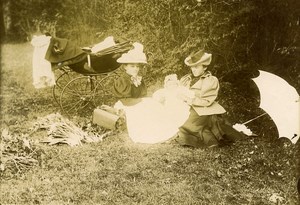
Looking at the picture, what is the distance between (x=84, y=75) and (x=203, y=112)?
127cm

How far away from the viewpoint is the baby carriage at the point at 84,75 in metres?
4.45

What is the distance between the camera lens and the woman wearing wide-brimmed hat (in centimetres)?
443

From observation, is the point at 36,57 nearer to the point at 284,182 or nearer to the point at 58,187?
the point at 58,187

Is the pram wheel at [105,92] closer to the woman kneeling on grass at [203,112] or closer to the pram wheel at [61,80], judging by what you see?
the pram wheel at [61,80]

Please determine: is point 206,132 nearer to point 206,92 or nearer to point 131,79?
point 206,92

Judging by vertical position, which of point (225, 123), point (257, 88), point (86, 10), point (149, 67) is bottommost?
point (225, 123)

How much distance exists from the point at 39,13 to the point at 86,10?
1.62 ft

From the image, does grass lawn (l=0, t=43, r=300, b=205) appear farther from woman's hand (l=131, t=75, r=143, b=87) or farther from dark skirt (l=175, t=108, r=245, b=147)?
woman's hand (l=131, t=75, r=143, b=87)

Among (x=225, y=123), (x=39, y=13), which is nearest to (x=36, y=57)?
(x=39, y=13)

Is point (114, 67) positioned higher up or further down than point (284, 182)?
higher up

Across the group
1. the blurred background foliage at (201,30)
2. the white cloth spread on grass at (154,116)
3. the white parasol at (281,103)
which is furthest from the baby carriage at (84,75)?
the white parasol at (281,103)

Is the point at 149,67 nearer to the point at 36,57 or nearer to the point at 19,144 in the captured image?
the point at 36,57

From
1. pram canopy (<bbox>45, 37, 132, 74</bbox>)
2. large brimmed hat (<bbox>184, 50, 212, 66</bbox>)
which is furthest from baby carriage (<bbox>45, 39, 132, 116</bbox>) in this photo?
large brimmed hat (<bbox>184, 50, 212, 66</bbox>)

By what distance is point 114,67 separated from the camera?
14.6ft
